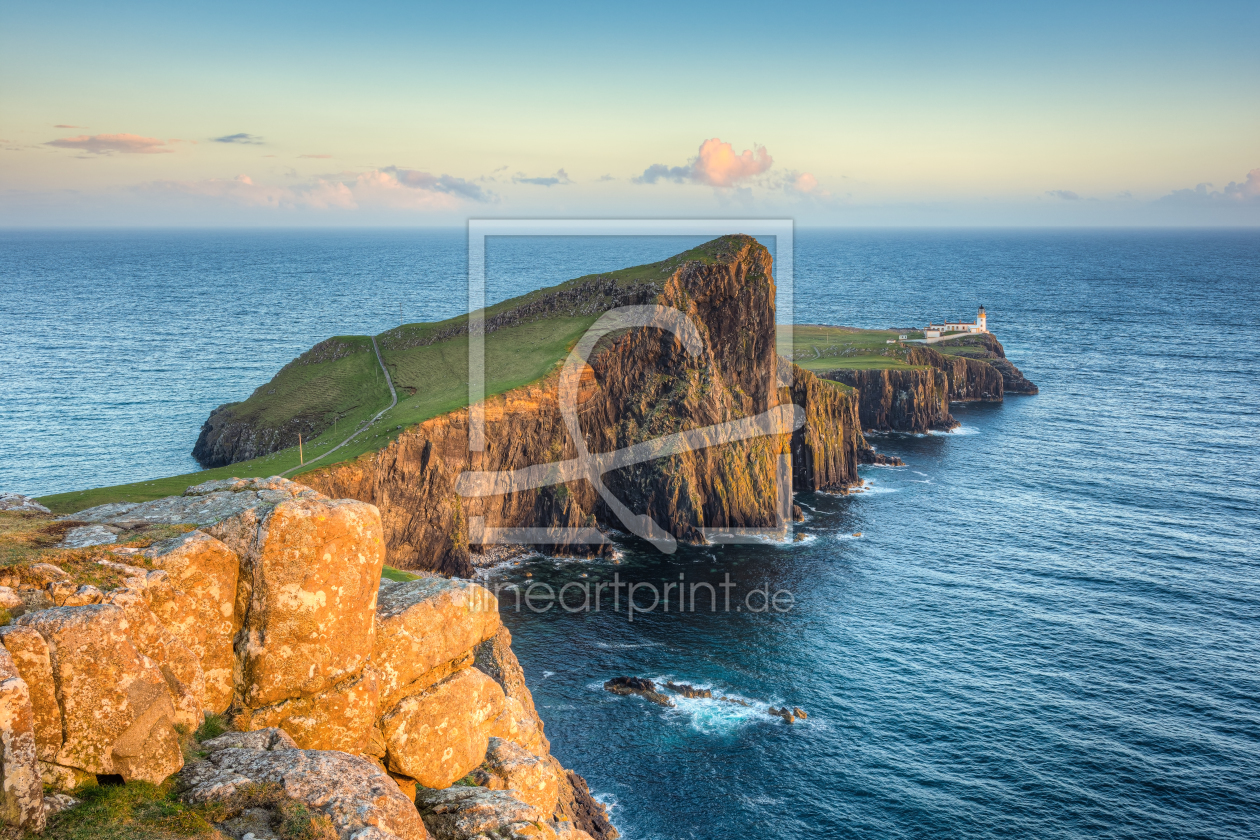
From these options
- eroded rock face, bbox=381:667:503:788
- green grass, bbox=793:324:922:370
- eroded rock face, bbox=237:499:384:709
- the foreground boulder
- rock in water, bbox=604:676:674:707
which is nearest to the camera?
eroded rock face, bbox=237:499:384:709

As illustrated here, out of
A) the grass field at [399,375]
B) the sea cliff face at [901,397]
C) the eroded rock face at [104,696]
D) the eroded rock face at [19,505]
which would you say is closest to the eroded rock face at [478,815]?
the eroded rock face at [104,696]

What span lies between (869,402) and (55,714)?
467 feet

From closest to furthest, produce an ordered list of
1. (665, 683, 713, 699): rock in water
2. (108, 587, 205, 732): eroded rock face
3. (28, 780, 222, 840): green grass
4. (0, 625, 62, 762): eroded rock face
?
(28, 780, 222, 840): green grass → (0, 625, 62, 762): eroded rock face → (108, 587, 205, 732): eroded rock face → (665, 683, 713, 699): rock in water

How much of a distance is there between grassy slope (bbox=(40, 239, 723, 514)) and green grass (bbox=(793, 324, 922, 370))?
180ft

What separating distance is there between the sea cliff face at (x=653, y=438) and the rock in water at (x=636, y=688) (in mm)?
24849

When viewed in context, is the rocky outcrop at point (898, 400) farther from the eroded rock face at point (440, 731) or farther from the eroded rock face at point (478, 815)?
the eroded rock face at point (478, 815)

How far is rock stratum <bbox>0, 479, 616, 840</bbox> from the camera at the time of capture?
16031 millimetres

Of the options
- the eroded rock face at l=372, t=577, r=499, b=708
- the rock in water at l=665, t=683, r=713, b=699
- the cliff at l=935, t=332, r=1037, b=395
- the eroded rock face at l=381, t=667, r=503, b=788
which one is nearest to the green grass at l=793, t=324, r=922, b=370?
the cliff at l=935, t=332, r=1037, b=395

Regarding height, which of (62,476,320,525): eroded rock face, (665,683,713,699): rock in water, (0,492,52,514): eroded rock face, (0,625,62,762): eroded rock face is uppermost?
(62,476,320,525): eroded rock face

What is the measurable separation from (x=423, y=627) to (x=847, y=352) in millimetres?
157214

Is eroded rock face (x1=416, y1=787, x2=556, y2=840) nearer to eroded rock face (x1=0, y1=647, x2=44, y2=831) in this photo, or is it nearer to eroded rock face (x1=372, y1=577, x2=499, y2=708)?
eroded rock face (x1=372, y1=577, x2=499, y2=708)

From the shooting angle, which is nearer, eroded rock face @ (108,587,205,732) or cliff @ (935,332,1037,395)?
eroded rock face @ (108,587,205,732)

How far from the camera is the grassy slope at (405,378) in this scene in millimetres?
85625

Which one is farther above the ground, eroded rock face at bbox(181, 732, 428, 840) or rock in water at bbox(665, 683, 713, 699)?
eroded rock face at bbox(181, 732, 428, 840)
